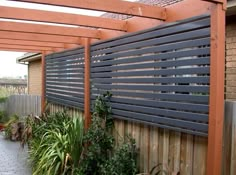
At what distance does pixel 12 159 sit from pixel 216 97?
6.08 meters

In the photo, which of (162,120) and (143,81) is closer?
(162,120)

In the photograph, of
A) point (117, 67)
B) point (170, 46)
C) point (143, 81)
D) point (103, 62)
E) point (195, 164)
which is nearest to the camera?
point (195, 164)

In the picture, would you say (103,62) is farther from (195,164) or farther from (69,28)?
A: (195,164)

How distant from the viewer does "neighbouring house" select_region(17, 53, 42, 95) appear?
13616 mm

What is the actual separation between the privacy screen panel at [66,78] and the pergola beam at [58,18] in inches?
63.7

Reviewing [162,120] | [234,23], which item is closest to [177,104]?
[162,120]

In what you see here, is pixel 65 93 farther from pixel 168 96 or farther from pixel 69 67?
pixel 168 96

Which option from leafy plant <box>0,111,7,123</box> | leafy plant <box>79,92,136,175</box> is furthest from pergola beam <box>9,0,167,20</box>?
leafy plant <box>0,111,7,123</box>

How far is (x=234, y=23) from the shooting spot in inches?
213

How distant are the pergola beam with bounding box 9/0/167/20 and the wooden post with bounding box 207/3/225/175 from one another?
104 centimetres

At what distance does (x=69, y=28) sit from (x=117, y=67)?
4.60 feet

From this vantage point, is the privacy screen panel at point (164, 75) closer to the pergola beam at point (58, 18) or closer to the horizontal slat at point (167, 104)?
the horizontal slat at point (167, 104)

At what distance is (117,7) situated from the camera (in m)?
3.85

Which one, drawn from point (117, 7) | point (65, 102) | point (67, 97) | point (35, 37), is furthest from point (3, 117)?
point (117, 7)
